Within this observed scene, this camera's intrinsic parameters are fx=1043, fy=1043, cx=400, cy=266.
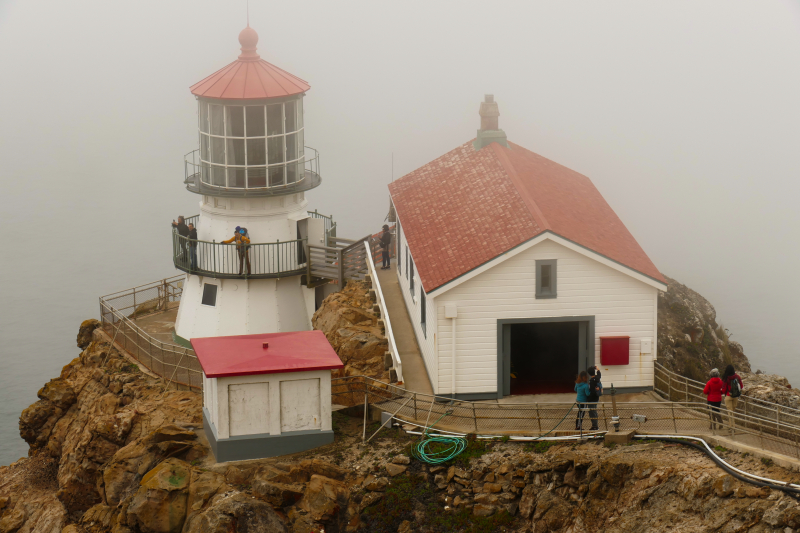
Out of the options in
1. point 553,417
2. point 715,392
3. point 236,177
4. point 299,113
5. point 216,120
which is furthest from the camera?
point 299,113

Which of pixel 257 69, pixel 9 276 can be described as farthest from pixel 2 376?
pixel 257 69

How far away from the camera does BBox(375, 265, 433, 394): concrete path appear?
987 inches

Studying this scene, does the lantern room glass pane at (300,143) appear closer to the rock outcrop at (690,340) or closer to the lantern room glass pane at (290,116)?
the lantern room glass pane at (290,116)

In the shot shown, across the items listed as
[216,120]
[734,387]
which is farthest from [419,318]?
[216,120]

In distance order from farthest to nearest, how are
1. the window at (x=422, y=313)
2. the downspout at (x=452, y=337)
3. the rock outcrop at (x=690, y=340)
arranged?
1. the rock outcrop at (x=690, y=340)
2. the window at (x=422, y=313)
3. the downspout at (x=452, y=337)

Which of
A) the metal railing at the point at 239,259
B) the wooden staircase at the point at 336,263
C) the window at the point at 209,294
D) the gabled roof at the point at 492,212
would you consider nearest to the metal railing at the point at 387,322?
the wooden staircase at the point at 336,263

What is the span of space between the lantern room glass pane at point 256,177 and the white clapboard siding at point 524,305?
10383 millimetres

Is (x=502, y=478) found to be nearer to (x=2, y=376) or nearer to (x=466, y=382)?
(x=466, y=382)

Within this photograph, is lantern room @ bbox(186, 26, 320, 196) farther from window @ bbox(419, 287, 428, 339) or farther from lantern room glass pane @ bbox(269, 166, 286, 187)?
window @ bbox(419, 287, 428, 339)

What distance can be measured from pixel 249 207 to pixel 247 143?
196 centimetres

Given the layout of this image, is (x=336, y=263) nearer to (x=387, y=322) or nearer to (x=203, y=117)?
(x=203, y=117)

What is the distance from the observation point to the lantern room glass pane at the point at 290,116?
103 feet

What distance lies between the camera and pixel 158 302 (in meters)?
37.4

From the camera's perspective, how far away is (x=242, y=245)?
3155 centimetres
